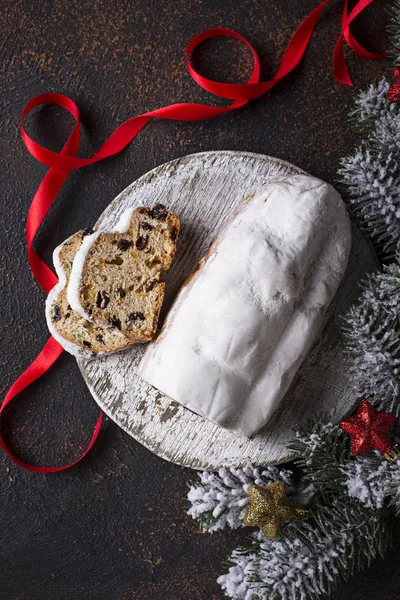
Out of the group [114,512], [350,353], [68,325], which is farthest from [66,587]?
[350,353]

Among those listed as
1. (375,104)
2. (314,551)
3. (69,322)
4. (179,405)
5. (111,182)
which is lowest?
(314,551)

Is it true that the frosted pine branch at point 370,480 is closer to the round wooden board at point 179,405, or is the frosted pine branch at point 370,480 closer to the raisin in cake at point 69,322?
the round wooden board at point 179,405

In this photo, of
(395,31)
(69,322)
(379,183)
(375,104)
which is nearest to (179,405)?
(69,322)

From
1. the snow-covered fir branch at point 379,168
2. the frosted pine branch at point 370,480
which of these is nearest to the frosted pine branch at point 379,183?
the snow-covered fir branch at point 379,168

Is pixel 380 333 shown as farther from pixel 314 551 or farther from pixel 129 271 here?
pixel 129 271

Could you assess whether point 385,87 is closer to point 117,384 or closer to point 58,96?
point 58,96

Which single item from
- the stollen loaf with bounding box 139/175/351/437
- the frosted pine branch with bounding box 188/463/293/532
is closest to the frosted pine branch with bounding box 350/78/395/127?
the stollen loaf with bounding box 139/175/351/437
